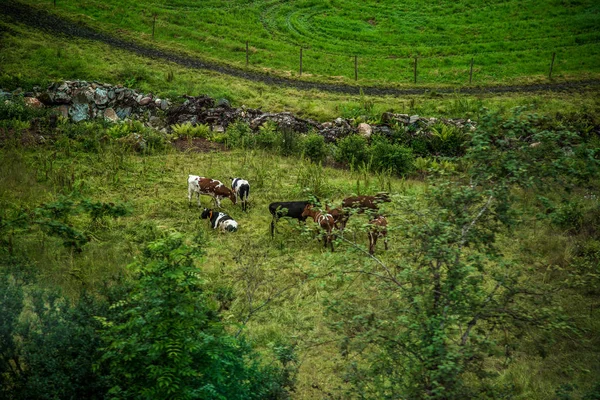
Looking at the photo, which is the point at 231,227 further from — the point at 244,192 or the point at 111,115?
the point at 111,115

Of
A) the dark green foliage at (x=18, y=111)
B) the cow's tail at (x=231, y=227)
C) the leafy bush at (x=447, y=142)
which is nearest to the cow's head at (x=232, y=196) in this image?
the cow's tail at (x=231, y=227)

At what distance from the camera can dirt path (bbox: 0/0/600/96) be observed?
30.3 m

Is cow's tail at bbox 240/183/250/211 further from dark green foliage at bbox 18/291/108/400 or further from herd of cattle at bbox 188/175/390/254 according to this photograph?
dark green foliage at bbox 18/291/108/400

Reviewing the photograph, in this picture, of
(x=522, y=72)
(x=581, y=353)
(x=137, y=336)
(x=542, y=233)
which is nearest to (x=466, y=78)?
(x=522, y=72)

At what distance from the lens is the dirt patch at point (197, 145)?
69.9ft

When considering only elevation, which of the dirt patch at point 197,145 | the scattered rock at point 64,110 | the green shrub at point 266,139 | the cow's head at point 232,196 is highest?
the scattered rock at point 64,110

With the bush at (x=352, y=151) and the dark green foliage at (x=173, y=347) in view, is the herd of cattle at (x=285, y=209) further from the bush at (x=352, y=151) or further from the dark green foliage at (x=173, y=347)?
the bush at (x=352, y=151)

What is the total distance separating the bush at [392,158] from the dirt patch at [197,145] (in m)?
6.24

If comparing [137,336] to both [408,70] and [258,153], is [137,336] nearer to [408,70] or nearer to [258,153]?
[258,153]

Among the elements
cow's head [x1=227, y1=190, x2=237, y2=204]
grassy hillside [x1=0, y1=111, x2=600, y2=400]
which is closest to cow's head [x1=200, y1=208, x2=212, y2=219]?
grassy hillside [x1=0, y1=111, x2=600, y2=400]

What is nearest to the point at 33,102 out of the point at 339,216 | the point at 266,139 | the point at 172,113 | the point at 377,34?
the point at 172,113

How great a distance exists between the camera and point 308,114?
25781 millimetres

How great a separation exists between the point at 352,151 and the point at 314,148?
5.04 feet

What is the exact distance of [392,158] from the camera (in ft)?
65.2
